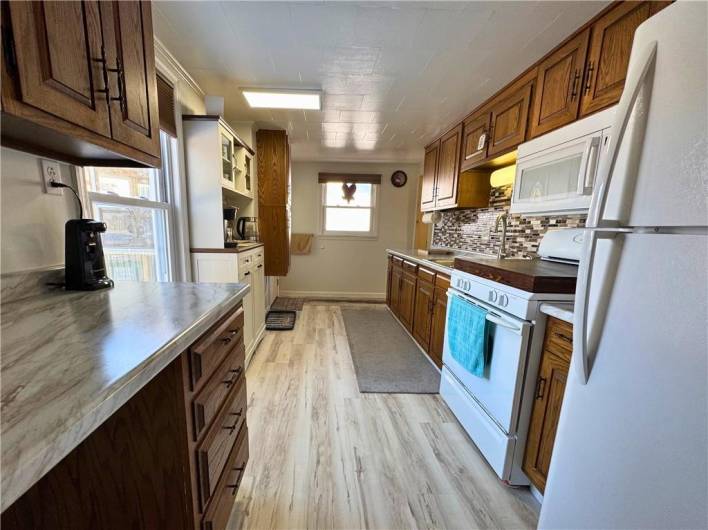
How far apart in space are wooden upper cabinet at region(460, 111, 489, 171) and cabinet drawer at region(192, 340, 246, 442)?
2354 mm

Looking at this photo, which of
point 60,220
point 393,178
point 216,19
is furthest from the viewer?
point 393,178

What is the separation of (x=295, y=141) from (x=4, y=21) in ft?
10.7

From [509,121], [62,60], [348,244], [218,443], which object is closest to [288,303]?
[348,244]

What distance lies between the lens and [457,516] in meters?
1.23

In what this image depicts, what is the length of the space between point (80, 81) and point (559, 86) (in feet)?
7.14

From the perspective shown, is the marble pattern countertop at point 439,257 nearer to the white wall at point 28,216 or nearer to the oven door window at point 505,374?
the oven door window at point 505,374

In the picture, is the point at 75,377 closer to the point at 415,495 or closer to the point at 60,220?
the point at 60,220

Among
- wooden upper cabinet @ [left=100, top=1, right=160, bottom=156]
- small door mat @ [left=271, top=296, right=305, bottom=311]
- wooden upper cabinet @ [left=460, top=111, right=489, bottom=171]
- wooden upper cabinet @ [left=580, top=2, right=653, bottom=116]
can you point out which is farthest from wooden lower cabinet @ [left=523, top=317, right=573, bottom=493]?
small door mat @ [left=271, top=296, right=305, bottom=311]

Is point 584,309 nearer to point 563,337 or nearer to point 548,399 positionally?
point 563,337

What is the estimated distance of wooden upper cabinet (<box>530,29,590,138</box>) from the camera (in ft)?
4.90

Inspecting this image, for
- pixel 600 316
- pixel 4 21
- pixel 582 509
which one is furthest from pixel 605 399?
pixel 4 21

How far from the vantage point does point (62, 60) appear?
0.73 m

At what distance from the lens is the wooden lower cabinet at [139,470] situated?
0.75 m

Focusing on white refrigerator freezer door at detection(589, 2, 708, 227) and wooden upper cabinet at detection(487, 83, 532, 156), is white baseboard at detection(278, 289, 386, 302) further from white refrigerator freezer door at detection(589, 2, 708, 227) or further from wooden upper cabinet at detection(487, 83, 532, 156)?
white refrigerator freezer door at detection(589, 2, 708, 227)
